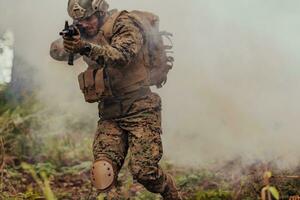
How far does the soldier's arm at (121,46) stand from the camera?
4.86m

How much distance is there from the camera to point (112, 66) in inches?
207

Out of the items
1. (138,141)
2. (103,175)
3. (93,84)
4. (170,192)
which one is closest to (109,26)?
(93,84)

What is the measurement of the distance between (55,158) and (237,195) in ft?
9.26

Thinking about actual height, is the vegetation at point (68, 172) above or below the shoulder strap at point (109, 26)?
below

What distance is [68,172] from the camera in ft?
26.5

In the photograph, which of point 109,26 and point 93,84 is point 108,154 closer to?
point 93,84

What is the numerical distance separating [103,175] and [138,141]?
1.34 feet

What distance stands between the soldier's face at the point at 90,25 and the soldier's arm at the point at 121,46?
0.22 metres

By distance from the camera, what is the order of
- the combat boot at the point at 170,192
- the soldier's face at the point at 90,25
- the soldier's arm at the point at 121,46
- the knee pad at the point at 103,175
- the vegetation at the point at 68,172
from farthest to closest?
1. the vegetation at the point at 68,172
2. the combat boot at the point at 170,192
3. the soldier's face at the point at 90,25
4. the knee pad at the point at 103,175
5. the soldier's arm at the point at 121,46

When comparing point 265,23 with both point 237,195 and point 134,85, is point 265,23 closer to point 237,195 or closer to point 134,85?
point 237,195

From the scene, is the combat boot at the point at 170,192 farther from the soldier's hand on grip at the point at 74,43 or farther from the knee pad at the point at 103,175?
the soldier's hand on grip at the point at 74,43

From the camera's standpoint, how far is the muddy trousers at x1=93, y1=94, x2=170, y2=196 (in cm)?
528

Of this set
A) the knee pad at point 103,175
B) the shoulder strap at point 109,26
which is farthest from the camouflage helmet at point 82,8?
the knee pad at point 103,175

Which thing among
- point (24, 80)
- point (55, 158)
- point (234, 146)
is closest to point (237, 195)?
point (234, 146)
